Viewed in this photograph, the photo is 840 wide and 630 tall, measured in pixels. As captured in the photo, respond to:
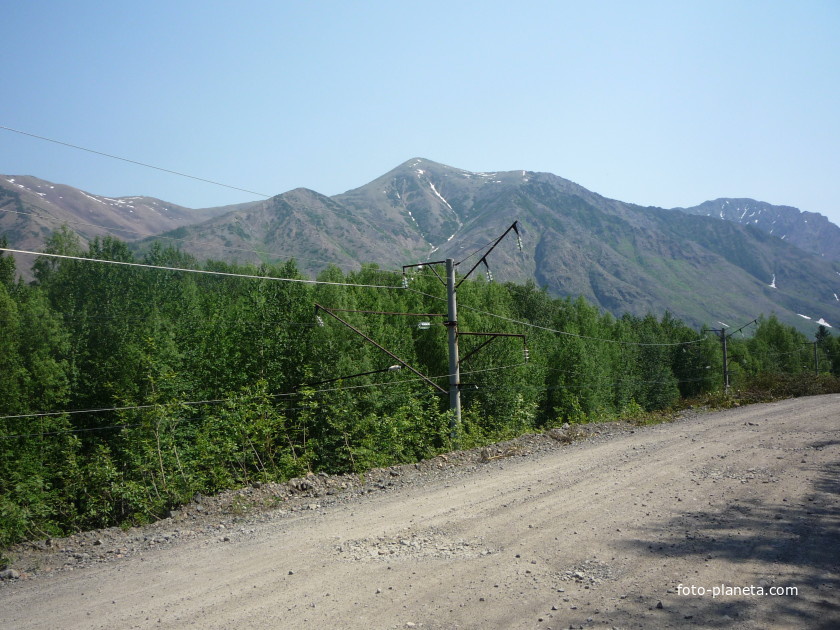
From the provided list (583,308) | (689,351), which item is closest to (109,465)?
(583,308)

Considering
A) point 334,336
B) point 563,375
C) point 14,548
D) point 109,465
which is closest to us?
point 14,548

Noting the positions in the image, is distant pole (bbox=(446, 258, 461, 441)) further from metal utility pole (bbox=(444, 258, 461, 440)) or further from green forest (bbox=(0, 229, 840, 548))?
green forest (bbox=(0, 229, 840, 548))

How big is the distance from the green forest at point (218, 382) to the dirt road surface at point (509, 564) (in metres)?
6.84

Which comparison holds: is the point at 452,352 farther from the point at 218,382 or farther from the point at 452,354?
the point at 218,382

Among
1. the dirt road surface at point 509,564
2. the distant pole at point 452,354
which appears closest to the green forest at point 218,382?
the distant pole at point 452,354

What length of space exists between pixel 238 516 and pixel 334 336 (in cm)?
2575

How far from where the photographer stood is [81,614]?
248 inches

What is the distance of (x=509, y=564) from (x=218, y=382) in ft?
101

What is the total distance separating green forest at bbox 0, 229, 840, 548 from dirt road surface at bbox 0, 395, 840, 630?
684 cm

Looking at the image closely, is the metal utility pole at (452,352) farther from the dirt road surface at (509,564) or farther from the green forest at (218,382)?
the dirt road surface at (509,564)

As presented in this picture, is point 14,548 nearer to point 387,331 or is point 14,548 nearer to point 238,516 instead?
point 238,516

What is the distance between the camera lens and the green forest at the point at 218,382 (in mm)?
20172

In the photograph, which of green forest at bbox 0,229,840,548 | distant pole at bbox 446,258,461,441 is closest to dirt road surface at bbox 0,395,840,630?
green forest at bbox 0,229,840,548

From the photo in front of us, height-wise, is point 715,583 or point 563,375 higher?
point 715,583
